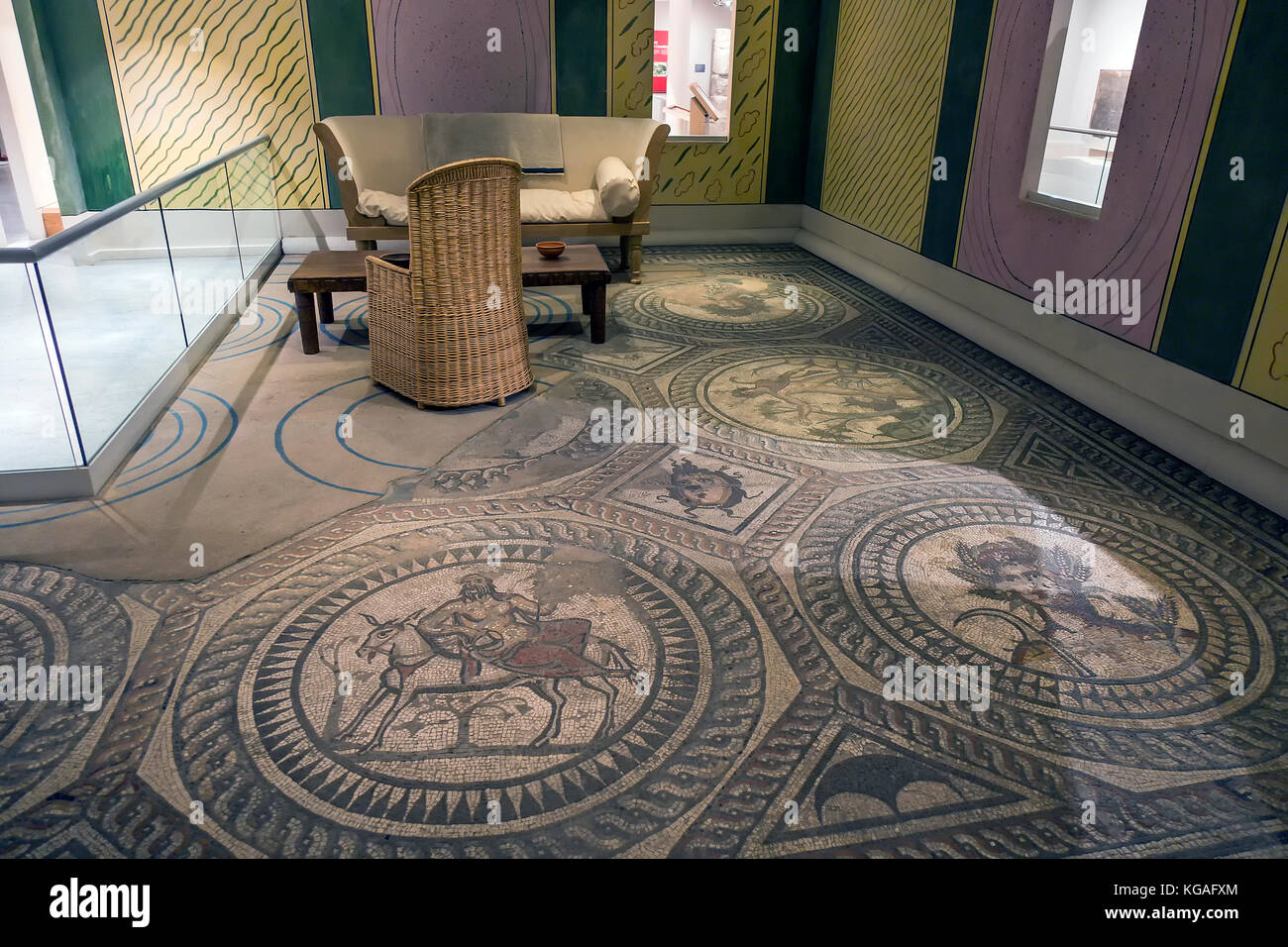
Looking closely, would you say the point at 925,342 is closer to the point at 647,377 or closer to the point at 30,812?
the point at 647,377

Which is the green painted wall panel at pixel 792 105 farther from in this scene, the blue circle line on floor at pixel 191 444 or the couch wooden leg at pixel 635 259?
the blue circle line on floor at pixel 191 444

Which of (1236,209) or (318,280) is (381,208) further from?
(1236,209)

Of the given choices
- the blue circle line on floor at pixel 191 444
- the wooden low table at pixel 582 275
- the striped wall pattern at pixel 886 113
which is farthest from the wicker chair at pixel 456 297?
the striped wall pattern at pixel 886 113

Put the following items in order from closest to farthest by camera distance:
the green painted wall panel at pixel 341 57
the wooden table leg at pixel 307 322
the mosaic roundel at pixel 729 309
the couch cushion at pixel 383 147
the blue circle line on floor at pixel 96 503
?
the blue circle line on floor at pixel 96 503 < the wooden table leg at pixel 307 322 < the mosaic roundel at pixel 729 309 < the couch cushion at pixel 383 147 < the green painted wall panel at pixel 341 57

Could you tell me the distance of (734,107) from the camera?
24.7 ft

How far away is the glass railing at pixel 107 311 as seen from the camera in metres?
3.00

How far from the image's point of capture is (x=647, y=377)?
446 cm

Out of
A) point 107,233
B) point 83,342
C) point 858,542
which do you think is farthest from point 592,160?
point 858,542

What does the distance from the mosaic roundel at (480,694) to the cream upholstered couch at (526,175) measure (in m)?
3.75

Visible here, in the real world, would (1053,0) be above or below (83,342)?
above

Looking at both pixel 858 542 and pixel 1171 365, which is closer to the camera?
pixel 858 542

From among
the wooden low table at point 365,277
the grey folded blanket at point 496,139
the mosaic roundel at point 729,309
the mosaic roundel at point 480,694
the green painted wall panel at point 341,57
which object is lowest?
the mosaic roundel at point 480,694
